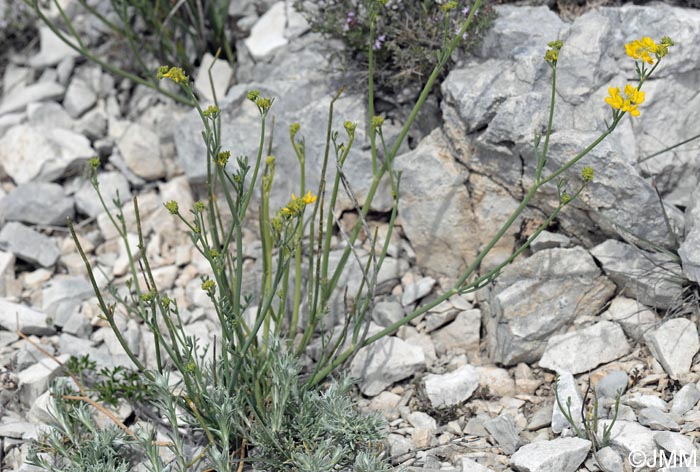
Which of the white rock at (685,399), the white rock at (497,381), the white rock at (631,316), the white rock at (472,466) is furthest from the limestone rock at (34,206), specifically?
the white rock at (685,399)

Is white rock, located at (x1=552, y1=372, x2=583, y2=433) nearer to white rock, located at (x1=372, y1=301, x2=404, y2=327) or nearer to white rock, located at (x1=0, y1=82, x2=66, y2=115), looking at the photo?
white rock, located at (x1=372, y1=301, x2=404, y2=327)

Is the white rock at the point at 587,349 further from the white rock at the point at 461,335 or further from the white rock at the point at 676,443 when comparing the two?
the white rock at the point at 676,443

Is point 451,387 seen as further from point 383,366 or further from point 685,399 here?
point 685,399

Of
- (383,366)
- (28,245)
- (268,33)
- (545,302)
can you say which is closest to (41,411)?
(28,245)

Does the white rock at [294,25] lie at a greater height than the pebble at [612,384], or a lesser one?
greater

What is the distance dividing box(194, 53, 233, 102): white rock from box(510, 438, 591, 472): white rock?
3.06 m

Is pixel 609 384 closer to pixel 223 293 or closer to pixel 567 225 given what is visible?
pixel 567 225

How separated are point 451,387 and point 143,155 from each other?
2.58 meters

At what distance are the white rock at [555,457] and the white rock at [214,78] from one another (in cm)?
Result: 306

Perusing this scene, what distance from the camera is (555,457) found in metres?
2.95

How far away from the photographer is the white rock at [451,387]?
3.49 m

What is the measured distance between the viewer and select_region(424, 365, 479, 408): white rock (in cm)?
349

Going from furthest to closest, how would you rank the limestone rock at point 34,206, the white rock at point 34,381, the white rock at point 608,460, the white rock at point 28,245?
the limestone rock at point 34,206
the white rock at point 28,245
the white rock at point 34,381
the white rock at point 608,460

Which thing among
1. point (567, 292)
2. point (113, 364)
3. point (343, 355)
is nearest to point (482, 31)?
point (567, 292)
